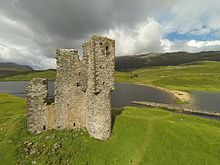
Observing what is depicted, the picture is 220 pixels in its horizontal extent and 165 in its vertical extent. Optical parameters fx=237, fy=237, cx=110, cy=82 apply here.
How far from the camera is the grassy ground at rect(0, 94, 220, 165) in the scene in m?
34.3

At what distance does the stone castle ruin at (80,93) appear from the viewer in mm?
35562

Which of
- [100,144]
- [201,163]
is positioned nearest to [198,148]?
[201,163]

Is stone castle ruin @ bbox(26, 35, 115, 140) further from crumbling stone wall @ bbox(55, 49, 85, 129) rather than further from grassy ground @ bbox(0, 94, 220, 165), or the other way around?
grassy ground @ bbox(0, 94, 220, 165)

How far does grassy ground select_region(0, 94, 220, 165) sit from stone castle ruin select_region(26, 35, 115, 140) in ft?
6.16

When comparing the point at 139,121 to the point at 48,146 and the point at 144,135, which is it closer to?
the point at 144,135

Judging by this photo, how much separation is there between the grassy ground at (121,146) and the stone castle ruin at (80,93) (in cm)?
188

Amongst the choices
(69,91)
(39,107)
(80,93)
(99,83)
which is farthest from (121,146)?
(39,107)

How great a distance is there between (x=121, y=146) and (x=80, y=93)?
10745mm

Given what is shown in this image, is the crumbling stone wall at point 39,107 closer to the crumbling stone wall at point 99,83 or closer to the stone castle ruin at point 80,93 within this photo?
the stone castle ruin at point 80,93

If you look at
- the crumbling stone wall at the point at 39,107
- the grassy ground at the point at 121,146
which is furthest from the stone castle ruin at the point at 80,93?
the grassy ground at the point at 121,146

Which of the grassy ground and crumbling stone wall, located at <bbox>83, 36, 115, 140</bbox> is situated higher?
crumbling stone wall, located at <bbox>83, 36, 115, 140</bbox>

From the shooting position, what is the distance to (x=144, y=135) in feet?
130

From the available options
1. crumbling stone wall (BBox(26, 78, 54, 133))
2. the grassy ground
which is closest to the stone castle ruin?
crumbling stone wall (BBox(26, 78, 54, 133))

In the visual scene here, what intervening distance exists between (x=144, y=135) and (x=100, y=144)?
812 centimetres
